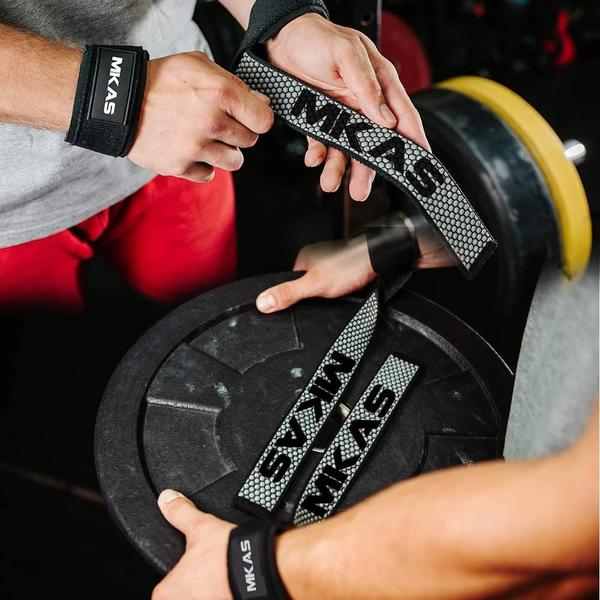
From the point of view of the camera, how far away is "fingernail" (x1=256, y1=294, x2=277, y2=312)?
33.9 inches

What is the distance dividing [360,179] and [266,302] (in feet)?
0.62

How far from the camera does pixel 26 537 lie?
116 centimetres

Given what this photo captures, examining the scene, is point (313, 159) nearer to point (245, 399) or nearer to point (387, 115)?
point (387, 115)

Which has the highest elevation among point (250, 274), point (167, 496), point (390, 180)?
point (390, 180)

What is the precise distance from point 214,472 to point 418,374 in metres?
0.26

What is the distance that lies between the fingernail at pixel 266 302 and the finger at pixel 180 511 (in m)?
0.26

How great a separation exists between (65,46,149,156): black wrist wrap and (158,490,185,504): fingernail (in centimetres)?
35

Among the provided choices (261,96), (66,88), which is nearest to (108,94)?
(66,88)

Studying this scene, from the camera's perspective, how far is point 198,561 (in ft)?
2.01

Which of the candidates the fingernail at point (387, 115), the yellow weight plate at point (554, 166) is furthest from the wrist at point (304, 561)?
the yellow weight plate at point (554, 166)

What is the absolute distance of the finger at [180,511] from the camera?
Result: 2.13 ft

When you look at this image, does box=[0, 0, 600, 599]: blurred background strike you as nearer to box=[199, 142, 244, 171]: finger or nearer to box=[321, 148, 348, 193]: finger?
box=[321, 148, 348, 193]: finger

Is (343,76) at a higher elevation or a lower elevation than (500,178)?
higher

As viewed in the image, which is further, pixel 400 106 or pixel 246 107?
pixel 400 106
